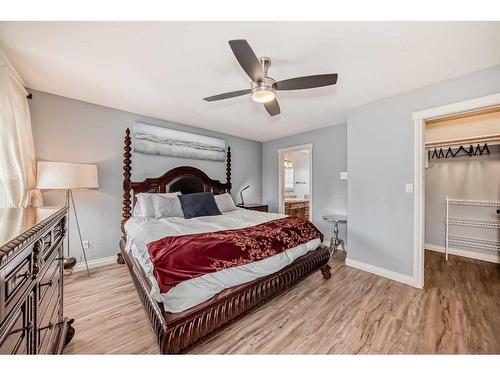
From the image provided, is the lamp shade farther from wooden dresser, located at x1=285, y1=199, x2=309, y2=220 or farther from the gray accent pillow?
wooden dresser, located at x1=285, y1=199, x2=309, y2=220

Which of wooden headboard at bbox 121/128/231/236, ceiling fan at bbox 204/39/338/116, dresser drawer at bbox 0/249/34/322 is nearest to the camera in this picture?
dresser drawer at bbox 0/249/34/322

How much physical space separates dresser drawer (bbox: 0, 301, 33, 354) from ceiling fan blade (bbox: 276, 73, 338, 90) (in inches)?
83.6

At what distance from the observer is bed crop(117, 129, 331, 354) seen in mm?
1399

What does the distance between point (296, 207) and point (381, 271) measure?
2.79 m

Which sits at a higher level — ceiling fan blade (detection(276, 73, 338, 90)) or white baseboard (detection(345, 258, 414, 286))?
ceiling fan blade (detection(276, 73, 338, 90))

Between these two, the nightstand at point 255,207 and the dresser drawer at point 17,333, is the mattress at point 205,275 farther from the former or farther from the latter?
the nightstand at point 255,207

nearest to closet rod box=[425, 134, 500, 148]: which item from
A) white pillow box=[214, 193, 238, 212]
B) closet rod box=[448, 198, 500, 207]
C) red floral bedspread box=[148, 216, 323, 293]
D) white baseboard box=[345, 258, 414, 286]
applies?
closet rod box=[448, 198, 500, 207]

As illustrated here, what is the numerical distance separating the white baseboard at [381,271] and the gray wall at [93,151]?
11.4ft

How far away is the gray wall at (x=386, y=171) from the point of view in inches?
96.7

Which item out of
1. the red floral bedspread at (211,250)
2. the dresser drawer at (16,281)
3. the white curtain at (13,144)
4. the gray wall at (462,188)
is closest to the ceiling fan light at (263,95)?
the red floral bedspread at (211,250)
